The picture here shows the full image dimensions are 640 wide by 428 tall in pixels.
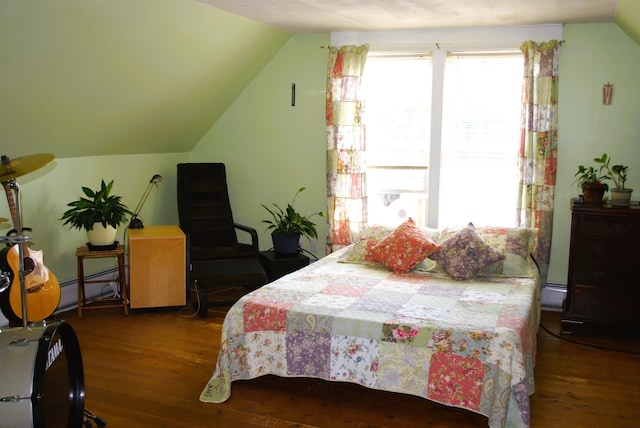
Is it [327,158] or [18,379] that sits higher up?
[327,158]

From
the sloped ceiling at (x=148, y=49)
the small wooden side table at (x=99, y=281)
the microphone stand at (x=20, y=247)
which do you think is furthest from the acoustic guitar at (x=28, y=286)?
the sloped ceiling at (x=148, y=49)

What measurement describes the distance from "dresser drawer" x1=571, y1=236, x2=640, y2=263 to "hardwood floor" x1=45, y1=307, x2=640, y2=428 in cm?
58

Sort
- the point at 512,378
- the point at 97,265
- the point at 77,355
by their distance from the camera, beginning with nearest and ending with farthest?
the point at 77,355 < the point at 512,378 < the point at 97,265

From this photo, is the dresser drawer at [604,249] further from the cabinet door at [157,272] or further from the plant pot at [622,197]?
the cabinet door at [157,272]

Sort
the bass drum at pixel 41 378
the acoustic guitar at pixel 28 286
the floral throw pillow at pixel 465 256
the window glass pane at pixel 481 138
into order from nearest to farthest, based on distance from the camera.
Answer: the bass drum at pixel 41 378 < the acoustic guitar at pixel 28 286 < the floral throw pillow at pixel 465 256 < the window glass pane at pixel 481 138

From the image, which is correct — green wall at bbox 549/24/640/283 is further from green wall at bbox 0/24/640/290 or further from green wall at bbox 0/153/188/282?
green wall at bbox 0/153/188/282

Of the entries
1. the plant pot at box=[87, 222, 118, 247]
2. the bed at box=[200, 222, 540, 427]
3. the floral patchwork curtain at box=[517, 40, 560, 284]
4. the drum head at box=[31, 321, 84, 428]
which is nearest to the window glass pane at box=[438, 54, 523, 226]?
the floral patchwork curtain at box=[517, 40, 560, 284]

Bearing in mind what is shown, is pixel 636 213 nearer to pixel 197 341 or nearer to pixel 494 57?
pixel 494 57

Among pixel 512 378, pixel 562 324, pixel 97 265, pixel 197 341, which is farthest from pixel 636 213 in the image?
pixel 97 265

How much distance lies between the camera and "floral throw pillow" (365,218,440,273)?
4.31 m

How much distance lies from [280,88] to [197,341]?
250 centimetres

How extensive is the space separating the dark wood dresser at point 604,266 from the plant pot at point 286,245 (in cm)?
214

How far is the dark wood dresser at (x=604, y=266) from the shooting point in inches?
169

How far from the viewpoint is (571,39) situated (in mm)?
4781
